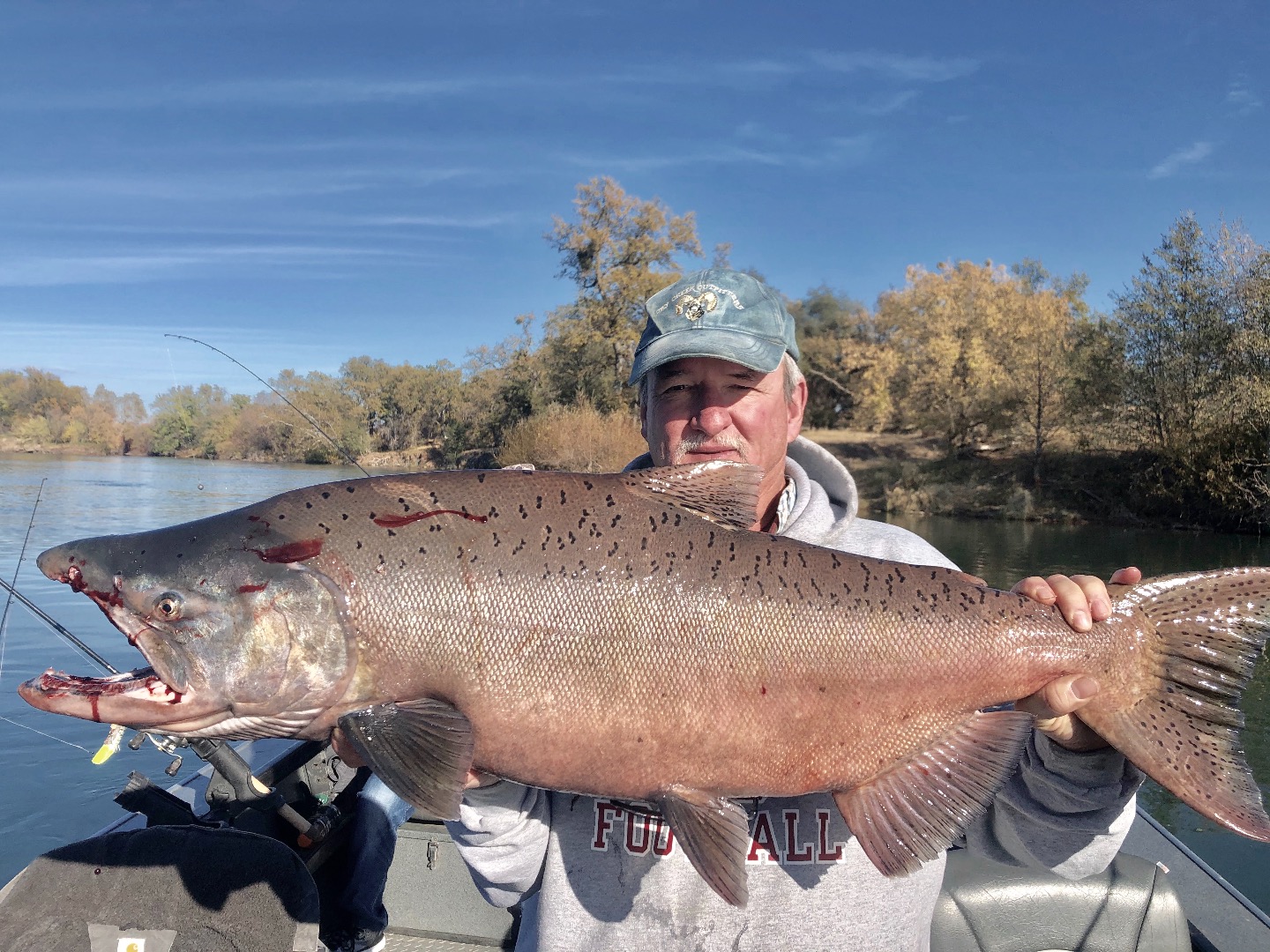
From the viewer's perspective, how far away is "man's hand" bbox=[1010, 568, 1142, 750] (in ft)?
7.30

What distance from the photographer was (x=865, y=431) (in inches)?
2267

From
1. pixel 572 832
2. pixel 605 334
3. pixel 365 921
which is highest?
pixel 605 334

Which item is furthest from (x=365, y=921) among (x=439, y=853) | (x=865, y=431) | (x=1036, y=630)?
(x=865, y=431)

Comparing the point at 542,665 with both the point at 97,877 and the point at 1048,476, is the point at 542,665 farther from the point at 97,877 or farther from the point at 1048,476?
the point at 1048,476

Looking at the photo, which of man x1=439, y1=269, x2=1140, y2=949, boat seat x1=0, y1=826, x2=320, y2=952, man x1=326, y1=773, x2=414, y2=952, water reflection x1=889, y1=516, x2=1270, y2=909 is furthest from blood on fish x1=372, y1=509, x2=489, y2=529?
water reflection x1=889, y1=516, x2=1270, y2=909

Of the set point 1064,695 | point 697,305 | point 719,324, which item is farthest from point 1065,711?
point 697,305

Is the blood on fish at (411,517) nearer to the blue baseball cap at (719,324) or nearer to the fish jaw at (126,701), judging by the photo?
the fish jaw at (126,701)

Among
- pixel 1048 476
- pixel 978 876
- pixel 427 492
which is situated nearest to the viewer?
pixel 427 492

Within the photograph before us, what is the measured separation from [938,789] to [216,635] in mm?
1958

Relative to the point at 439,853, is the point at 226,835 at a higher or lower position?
higher

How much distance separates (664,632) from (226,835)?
210 centimetres

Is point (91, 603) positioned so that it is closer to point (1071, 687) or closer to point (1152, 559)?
point (1071, 687)

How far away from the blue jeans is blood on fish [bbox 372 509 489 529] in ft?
8.11

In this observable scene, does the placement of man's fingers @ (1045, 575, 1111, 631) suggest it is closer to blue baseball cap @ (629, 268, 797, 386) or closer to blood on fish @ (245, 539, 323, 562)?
blue baseball cap @ (629, 268, 797, 386)
